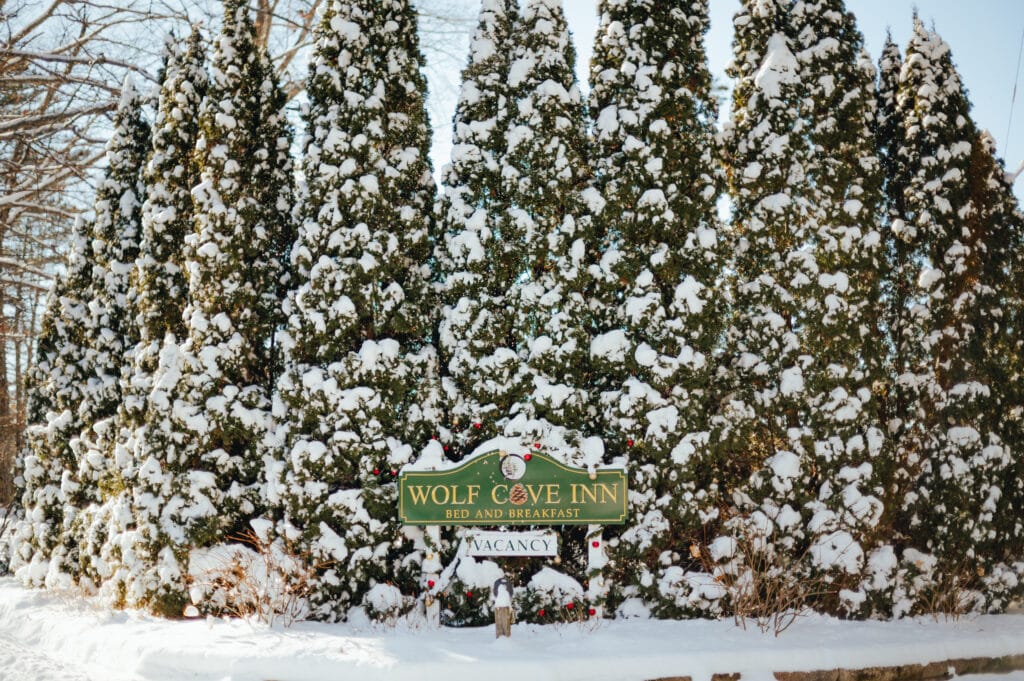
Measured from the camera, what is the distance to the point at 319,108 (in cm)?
778

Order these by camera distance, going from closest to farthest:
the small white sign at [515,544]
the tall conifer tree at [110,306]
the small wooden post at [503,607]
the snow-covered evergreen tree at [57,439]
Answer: the small wooden post at [503,607]
the small white sign at [515,544]
the tall conifer tree at [110,306]
the snow-covered evergreen tree at [57,439]

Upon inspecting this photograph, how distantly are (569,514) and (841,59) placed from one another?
20.3ft

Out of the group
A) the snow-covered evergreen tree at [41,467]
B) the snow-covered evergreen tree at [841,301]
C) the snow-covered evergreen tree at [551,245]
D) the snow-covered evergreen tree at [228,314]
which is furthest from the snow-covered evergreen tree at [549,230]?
the snow-covered evergreen tree at [41,467]

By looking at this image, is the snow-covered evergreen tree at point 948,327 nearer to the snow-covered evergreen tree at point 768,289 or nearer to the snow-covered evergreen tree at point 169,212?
the snow-covered evergreen tree at point 768,289

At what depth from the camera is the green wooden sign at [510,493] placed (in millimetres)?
6457

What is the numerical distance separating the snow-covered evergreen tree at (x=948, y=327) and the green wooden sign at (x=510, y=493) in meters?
3.73

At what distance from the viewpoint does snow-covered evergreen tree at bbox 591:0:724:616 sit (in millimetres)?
6680

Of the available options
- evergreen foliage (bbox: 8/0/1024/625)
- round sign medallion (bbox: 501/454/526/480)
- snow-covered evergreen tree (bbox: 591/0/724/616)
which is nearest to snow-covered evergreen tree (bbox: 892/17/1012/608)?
evergreen foliage (bbox: 8/0/1024/625)

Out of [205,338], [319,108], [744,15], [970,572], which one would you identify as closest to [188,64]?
[319,108]

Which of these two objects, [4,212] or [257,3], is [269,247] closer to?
[257,3]

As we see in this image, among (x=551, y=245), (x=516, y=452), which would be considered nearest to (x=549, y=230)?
(x=551, y=245)

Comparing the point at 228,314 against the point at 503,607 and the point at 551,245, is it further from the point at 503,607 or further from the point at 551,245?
the point at 503,607

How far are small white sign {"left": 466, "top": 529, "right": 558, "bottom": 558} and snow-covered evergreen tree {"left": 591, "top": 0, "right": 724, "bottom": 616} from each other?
0.66 metres

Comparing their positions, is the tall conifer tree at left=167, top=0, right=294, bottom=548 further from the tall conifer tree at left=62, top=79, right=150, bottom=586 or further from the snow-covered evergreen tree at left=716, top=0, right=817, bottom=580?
the snow-covered evergreen tree at left=716, top=0, right=817, bottom=580
